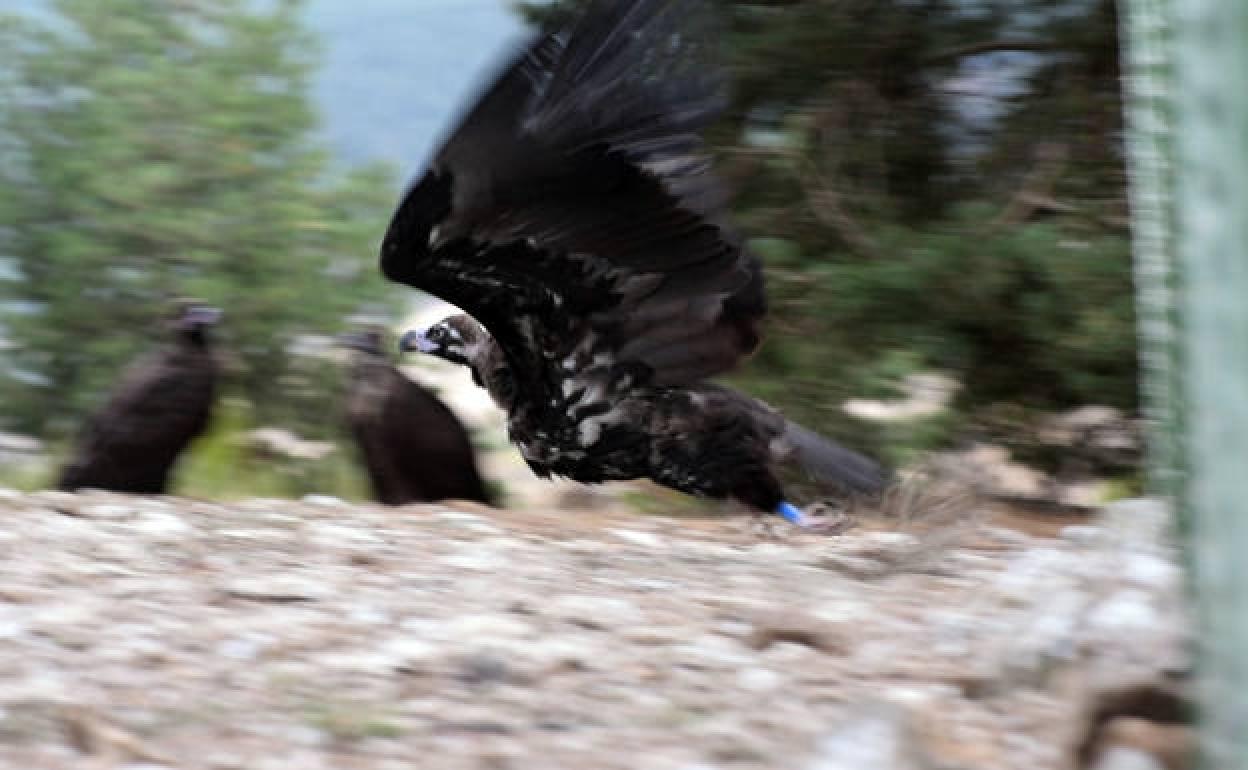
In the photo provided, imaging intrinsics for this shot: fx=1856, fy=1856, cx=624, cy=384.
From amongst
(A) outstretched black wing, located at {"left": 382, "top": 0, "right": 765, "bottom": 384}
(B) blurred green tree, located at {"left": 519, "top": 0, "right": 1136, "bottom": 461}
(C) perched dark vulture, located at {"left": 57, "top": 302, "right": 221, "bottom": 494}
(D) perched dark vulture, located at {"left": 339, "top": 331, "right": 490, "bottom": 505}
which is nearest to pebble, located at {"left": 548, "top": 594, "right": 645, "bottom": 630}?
(A) outstretched black wing, located at {"left": 382, "top": 0, "right": 765, "bottom": 384}

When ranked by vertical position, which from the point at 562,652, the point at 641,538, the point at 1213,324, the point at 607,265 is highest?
the point at 1213,324

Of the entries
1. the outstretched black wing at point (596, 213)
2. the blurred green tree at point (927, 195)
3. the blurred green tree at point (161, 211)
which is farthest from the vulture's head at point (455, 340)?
the blurred green tree at point (161, 211)

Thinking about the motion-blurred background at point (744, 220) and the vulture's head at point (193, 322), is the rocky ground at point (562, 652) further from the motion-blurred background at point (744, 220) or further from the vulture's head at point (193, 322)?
the vulture's head at point (193, 322)

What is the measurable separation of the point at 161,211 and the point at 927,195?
261 centimetres

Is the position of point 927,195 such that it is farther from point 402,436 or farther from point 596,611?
point 596,611

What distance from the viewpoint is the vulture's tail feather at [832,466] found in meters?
4.62

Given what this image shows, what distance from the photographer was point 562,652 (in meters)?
3.06

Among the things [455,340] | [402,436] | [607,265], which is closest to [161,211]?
[402,436]

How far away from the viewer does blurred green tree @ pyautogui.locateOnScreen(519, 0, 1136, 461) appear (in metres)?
5.19

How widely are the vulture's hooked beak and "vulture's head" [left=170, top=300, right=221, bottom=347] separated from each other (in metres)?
0.76

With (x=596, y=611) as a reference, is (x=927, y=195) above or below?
above

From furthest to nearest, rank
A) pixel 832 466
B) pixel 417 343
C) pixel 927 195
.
→ pixel 927 195 < pixel 417 343 < pixel 832 466

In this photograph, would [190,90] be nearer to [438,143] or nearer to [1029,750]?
[438,143]

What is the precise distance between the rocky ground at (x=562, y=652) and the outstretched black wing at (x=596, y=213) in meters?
0.53
